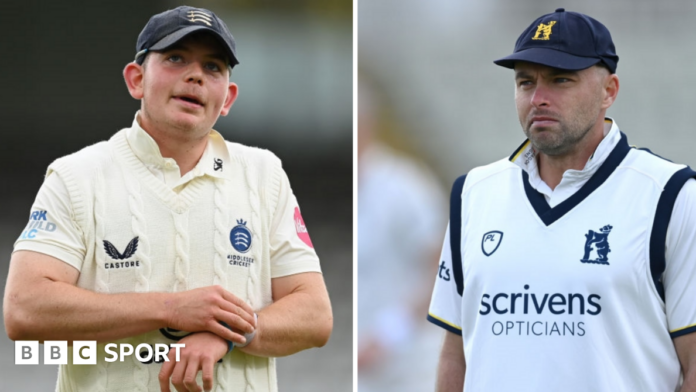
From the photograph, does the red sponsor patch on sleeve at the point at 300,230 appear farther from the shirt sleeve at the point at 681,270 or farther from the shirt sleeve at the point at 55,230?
the shirt sleeve at the point at 681,270

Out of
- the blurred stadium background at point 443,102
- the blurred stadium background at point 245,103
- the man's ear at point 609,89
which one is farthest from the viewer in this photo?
the blurred stadium background at point 443,102

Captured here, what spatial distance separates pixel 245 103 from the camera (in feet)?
14.3

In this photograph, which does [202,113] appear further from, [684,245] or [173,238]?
[684,245]

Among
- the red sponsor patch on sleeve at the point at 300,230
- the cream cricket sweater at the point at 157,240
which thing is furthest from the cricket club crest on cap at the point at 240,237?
the red sponsor patch on sleeve at the point at 300,230

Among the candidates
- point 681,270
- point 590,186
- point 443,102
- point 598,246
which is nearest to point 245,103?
point 443,102

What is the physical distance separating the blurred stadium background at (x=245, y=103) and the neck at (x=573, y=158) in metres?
1.68

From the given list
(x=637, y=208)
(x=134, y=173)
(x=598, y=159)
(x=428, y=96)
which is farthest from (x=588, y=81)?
(x=428, y=96)

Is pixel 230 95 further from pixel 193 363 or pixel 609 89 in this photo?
pixel 609 89

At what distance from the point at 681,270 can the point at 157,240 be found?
132 centimetres

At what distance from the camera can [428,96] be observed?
491cm

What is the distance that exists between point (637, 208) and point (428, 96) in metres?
2.69

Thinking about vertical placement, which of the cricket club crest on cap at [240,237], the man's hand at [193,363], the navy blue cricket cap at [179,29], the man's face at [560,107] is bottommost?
the man's hand at [193,363]

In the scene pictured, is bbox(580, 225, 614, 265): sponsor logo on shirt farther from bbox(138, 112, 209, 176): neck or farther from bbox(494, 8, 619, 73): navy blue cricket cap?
bbox(138, 112, 209, 176): neck

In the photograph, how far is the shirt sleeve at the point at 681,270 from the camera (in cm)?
220
